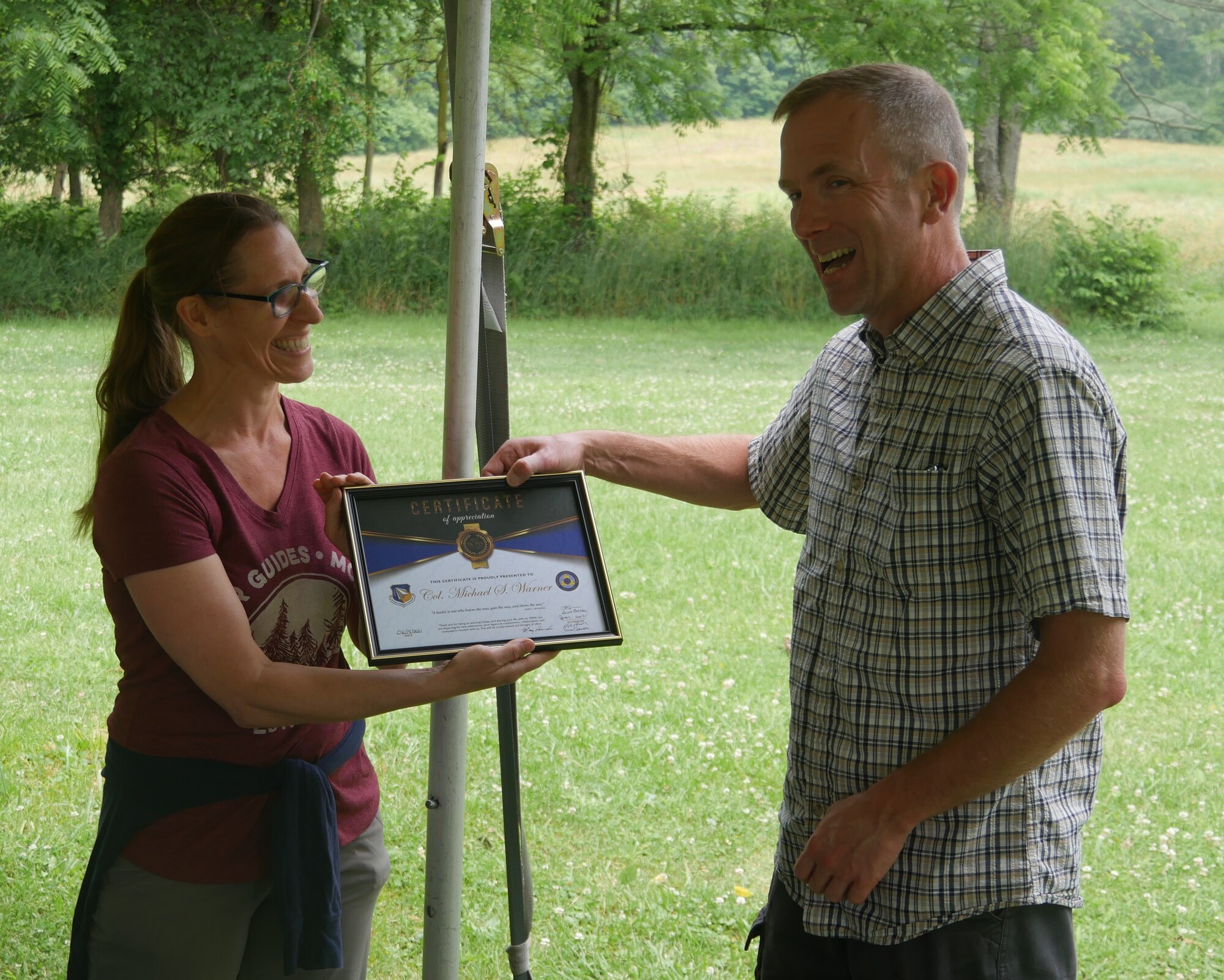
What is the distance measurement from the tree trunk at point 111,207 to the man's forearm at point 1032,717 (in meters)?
18.4

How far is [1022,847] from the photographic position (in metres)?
1.86

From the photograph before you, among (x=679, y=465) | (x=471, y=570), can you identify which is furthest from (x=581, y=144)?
(x=471, y=570)

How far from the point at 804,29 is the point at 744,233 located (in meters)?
3.41

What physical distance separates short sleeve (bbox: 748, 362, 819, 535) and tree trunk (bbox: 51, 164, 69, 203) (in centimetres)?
1948

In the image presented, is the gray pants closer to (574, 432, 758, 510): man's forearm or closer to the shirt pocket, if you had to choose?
(574, 432, 758, 510): man's forearm

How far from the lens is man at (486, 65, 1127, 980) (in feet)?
5.55

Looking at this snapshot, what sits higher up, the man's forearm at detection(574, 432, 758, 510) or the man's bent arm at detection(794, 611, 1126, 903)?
the man's forearm at detection(574, 432, 758, 510)

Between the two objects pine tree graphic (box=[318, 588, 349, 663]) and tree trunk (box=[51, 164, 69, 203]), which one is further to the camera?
tree trunk (box=[51, 164, 69, 203])

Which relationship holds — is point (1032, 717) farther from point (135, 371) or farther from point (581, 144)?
point (581, 144)

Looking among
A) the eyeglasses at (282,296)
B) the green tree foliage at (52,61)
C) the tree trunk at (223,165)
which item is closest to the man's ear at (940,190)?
the eyeglasses at (282,296)

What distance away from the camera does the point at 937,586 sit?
1.83 metres

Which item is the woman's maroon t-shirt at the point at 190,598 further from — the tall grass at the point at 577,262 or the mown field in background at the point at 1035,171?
the mown field in background at the point at 1035,171

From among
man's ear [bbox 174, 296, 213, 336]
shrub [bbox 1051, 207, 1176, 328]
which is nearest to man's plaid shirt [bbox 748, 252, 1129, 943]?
man's ear [bbox 174, 296, 213, 336]

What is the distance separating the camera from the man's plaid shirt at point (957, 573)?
5.56 ft
